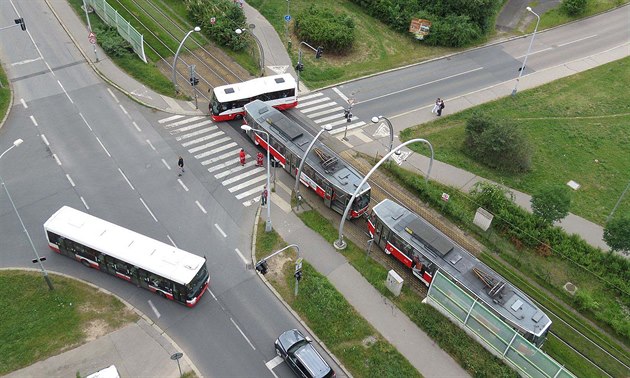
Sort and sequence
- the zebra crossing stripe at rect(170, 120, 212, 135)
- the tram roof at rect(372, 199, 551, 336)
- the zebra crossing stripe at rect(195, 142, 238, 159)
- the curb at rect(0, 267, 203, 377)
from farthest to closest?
the zebra crossing stripe at rect(170, 120, 212, 135)
the zebra crossing stripe at rect(195, 142, 238, 159)
the tram roof at rect(372, 199, 551, 336)
the curb at rect(0, 267, 203, 377)

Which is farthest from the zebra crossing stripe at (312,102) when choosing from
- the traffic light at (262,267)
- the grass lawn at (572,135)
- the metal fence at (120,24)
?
the traffic light at (262,267)

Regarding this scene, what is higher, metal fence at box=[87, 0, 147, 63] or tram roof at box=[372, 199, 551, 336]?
metal fence at box=[87, 0, 147, 63]

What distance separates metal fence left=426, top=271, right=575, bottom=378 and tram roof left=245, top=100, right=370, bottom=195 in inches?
352

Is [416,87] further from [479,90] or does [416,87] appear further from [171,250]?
[171,250]

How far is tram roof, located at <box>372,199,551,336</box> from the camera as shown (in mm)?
28672

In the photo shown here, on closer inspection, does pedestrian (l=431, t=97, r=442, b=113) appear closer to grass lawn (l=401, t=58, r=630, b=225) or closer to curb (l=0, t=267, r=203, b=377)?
grass lawn (l=401, t=58, r=630, b=225)

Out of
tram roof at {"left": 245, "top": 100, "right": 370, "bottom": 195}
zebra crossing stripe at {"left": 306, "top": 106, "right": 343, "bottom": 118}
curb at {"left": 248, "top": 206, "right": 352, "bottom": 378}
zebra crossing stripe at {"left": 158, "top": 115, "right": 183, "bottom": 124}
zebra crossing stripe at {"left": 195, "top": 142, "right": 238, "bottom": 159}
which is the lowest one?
curb at {"left": 248, "top": 206, "right": 352, "bottom": 378}

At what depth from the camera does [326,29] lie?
54.0m

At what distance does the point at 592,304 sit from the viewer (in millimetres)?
32000

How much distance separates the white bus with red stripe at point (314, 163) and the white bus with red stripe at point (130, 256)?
34.5ft

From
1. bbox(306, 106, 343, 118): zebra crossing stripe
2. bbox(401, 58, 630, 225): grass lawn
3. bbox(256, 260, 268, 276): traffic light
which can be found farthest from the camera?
bbox(306, 106, 343, 118): zebra crossing stripe

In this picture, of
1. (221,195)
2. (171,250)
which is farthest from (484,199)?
(171,250)

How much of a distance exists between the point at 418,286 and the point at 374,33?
3493cm

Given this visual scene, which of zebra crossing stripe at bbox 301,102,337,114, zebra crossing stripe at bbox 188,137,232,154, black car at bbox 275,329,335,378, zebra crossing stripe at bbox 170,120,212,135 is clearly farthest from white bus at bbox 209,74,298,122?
black car at bbox 275,329,335,378
